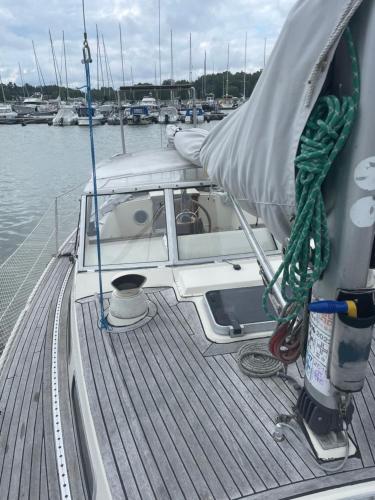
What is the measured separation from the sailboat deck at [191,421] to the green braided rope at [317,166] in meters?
0.92

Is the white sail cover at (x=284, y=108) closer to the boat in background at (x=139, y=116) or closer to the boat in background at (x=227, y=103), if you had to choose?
the boat in background at (x=139, y=116)

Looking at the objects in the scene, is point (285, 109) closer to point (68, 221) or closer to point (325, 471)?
point (325, 471)

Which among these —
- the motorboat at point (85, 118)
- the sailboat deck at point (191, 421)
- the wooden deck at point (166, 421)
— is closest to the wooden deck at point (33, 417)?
the wooden deck at point (166, 421)

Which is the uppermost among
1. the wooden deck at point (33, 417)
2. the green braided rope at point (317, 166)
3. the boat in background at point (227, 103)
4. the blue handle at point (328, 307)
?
the green braided rope at point (317, 166)

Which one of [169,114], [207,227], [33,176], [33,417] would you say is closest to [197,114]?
[207,227]

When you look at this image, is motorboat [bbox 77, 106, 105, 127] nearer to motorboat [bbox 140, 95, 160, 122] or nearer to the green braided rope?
motorboat [bbox 140, 95, 160, 122]

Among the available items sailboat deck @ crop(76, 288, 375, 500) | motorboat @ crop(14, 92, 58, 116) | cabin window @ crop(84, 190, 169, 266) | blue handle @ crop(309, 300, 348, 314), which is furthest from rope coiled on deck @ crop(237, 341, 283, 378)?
motorboat @ crop(14, 92, 58, 116)

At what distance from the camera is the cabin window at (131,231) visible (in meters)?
3.78

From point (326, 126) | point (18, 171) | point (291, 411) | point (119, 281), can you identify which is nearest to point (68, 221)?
point (119, 281)

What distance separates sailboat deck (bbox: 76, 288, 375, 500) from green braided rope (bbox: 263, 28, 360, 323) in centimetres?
92

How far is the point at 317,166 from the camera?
4.02ft

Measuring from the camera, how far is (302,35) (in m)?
1.24

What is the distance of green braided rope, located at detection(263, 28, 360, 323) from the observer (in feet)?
3.92

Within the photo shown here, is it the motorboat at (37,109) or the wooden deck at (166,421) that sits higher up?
the wooden deck at (166,421)
